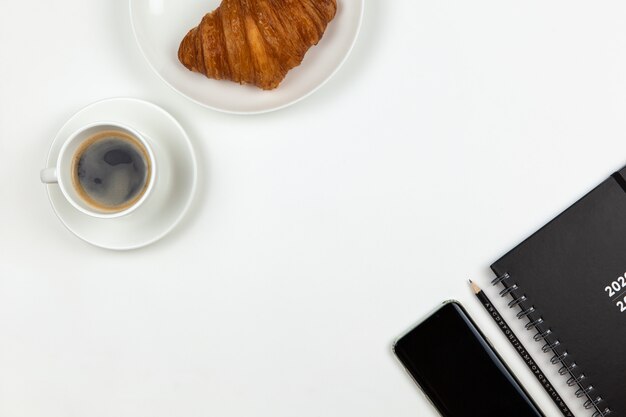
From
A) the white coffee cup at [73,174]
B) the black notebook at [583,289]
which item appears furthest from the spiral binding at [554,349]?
the white coffee cup at [73,174]

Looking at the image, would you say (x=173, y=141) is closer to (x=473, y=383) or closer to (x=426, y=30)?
(x=426, y=30)

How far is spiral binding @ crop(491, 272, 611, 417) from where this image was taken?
98cm

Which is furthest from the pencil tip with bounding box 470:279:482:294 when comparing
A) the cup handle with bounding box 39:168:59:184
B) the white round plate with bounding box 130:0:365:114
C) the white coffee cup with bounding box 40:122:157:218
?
the cup handle with bounding box 39:168:59:184

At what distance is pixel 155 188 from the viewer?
0.95 metres

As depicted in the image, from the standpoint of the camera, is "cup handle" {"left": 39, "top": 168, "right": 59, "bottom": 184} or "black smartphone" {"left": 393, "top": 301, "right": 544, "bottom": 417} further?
"black smartphone" {"left": 393, "top": 301, "right": 544, "bottom": 417}

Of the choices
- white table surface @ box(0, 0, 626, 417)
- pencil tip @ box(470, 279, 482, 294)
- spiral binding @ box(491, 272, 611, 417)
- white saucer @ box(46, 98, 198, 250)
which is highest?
white saucer @ box(46, 98, 198, 250)

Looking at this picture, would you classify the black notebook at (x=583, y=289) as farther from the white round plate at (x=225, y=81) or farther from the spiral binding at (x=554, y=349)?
the white round plate at (x=225, y=81)

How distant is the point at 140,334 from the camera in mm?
1006

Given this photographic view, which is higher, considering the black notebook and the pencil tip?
the pencil tip

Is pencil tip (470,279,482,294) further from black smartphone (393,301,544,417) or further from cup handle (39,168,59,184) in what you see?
cup handle (39,168,59,184)

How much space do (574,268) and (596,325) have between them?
9 centimetres

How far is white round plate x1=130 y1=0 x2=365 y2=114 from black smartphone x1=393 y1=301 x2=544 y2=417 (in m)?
0.39

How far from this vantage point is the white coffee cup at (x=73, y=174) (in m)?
0.87

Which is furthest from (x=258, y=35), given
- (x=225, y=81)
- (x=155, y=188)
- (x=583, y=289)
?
(x=583, y=289)
